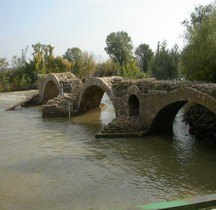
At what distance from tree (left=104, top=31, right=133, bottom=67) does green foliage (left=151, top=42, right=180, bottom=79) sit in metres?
29.9

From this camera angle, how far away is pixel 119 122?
19156 millimetres

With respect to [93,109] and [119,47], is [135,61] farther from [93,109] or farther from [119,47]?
[93,109]

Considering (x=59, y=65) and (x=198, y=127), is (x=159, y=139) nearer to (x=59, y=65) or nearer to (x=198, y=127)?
(x=198, y=127)

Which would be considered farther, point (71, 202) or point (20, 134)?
point (20, 134)

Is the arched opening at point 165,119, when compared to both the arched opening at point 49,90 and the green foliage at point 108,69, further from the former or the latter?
the green foliage at point 108,69

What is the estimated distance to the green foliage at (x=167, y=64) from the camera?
4153cm

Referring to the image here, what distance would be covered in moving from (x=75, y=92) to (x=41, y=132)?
882 cm

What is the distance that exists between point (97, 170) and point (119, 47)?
207 feet

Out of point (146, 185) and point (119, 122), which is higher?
point (119, 122)

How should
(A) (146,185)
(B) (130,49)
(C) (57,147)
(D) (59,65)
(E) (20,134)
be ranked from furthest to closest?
(B) (130,49) → (D) (59,65) → (E) (20,134) → (C) (57,147) → (A) (146,185)

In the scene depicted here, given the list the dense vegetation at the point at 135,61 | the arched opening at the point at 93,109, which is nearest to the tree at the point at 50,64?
the dense vegetation at the point at 135,61

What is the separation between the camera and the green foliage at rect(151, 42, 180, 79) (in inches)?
1635

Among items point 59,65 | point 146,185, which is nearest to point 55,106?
point 146,185

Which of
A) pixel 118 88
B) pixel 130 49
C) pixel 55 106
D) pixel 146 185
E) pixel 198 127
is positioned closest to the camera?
pixel 146 185
